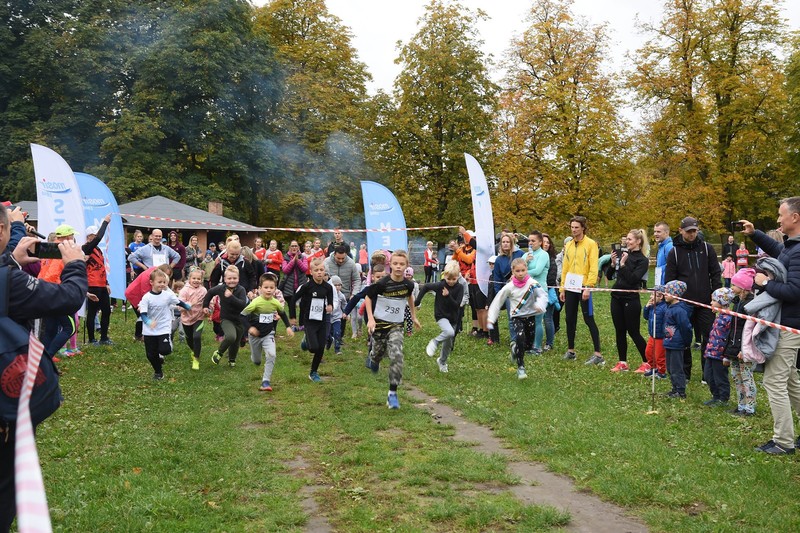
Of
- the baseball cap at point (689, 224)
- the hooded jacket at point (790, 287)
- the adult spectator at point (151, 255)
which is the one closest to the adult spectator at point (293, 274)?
the adult spectator at point (151, 255)

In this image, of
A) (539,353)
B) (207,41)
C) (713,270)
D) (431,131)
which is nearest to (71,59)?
(207,41)

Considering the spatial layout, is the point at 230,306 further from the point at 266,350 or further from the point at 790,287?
the point at 790,287

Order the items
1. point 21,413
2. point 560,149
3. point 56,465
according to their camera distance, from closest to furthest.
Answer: point 21,413
point 56,465
point 560,149

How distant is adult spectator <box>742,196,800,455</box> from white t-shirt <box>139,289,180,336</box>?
7.74m

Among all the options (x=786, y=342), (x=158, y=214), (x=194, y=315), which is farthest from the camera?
(x=158, y=214)

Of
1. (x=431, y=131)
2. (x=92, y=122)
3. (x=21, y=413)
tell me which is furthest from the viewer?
(x=431, y=131)

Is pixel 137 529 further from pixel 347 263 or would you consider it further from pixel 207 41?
pixel 207 41

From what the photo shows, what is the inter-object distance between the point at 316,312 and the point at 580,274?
441cm

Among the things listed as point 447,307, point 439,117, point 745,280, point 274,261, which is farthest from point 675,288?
point 439,117

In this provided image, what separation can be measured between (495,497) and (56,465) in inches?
151

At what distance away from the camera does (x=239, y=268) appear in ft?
40.5

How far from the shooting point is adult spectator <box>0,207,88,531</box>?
330 cm

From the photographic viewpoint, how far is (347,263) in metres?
12.5

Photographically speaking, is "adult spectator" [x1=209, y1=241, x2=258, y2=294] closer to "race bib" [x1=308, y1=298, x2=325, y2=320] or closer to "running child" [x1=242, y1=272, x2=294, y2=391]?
"running child" [x1=242, y1=272, x2=294, y2=391]
